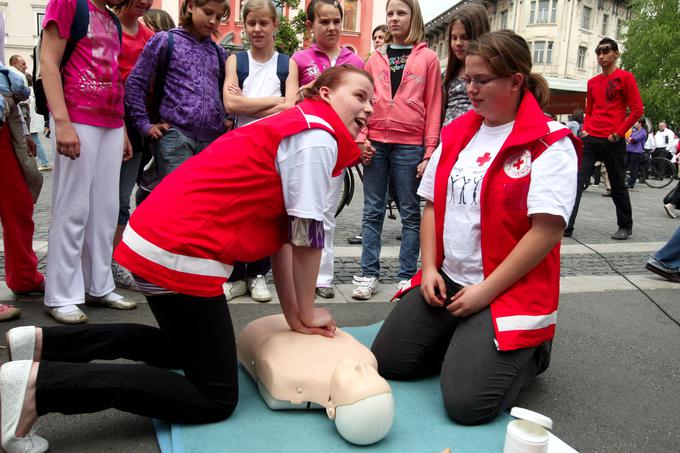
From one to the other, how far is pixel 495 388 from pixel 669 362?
138cm

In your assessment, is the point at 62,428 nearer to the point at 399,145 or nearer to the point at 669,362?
the point at 399,145

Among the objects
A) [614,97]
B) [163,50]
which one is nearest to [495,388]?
[163,50]

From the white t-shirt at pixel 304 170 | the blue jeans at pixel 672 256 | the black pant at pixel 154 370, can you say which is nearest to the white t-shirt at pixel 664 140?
the blue jeans at pixel 672 256

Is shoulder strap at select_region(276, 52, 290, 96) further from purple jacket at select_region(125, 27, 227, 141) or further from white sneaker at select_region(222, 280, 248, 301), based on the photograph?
white sneaker at select_region(222, 280, 248, 301)

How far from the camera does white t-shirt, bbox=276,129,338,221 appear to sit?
2.13m

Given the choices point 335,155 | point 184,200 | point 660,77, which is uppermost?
point 660,77

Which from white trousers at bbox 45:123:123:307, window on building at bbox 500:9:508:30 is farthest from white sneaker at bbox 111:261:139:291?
window on building at bbox 500:9:508:30

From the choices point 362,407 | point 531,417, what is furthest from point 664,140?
point 362,407

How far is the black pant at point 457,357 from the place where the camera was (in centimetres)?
234

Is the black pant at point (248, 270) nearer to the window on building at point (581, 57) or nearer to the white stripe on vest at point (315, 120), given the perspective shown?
the white stripe on vest at point (315, 120)

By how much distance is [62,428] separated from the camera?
215 centimetres

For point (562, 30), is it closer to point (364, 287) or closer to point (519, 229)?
point (364, 287)

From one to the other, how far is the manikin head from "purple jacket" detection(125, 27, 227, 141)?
1993mm

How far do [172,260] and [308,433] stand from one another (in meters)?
0.81
